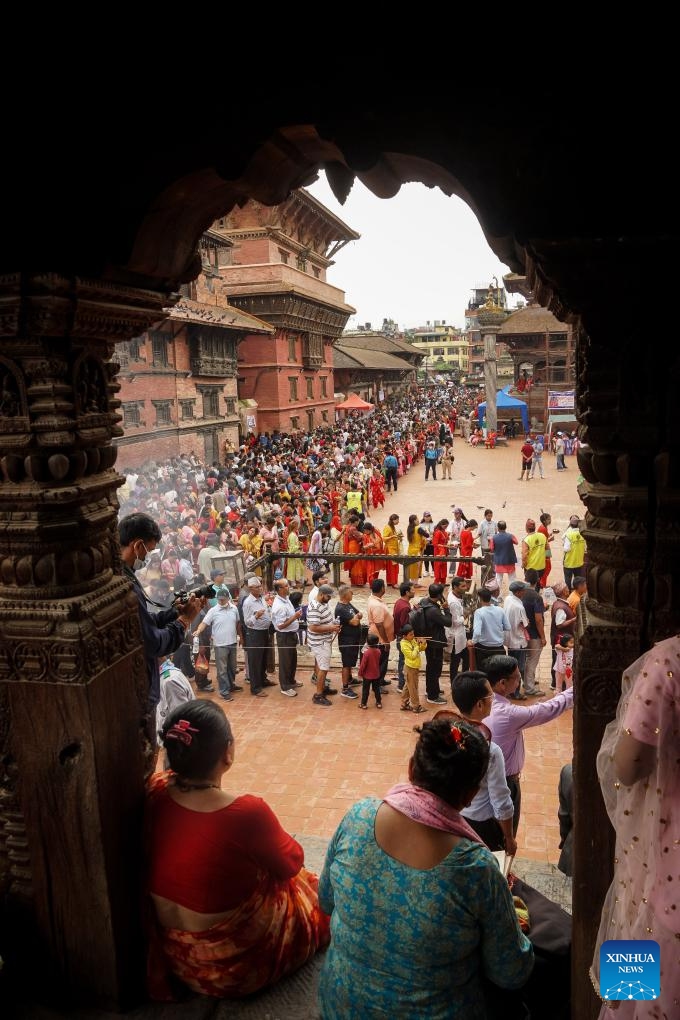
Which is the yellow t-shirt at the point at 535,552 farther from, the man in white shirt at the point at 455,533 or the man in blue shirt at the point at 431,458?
the man in blue shirt at the point at 431,458

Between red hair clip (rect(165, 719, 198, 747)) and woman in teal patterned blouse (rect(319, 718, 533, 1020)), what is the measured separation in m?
0.64

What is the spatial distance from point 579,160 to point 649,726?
1471 mm

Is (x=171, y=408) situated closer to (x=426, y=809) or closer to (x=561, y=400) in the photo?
(x=561, y=400)

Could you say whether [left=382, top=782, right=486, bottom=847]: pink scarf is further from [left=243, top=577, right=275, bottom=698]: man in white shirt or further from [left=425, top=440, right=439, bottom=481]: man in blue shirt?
[left=425, top=440, right=439, bottom=481]: man in blue shirt

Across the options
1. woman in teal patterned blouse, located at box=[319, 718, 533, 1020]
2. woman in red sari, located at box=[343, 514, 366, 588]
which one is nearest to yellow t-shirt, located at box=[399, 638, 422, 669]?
woman in red sari, located at box=[343, 514, 366, 588]

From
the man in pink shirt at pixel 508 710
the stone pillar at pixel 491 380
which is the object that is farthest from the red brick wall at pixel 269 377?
the man in pink shirt at pixel 508 710

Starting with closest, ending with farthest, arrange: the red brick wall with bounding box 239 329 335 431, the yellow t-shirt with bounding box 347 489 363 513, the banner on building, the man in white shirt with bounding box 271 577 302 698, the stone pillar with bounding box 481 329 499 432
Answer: the man in white shirt with bounding box 271 577 302 698 < the yellow t-shirt with bounding box 347 489 363 513 < the red brick wall with bounding box 239 329 335 431 < the banner on building < the stone pillar with bounding box 481 329 499 432

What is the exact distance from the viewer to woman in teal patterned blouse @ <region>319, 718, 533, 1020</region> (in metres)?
1.95

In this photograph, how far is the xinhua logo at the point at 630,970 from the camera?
181 cm

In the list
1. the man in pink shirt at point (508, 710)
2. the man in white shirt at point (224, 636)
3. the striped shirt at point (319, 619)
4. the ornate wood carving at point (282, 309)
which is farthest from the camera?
the ornate wood carving at point (282, 309)

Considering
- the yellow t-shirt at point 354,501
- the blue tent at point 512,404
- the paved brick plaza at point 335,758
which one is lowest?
the paved brick plaza at point 335,758

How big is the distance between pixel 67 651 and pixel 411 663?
578cm

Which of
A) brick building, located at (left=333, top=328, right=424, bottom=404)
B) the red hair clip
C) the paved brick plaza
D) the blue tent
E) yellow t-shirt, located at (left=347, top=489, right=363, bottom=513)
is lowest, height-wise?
the paved brick plaza

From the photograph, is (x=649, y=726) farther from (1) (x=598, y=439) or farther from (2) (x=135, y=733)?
(2) (x=135, y=733)
